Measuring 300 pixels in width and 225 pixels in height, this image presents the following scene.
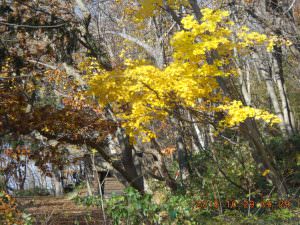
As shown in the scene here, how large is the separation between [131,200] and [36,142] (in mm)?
4534

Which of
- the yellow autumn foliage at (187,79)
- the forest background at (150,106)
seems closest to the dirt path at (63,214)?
the forest background at (150,106)

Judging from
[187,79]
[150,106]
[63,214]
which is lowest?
[63,214]

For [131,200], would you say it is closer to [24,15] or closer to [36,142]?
[36,142]

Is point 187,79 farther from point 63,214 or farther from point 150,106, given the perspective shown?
point 63,214

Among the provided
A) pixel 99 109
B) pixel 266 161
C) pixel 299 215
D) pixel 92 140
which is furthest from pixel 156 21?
pixel 299 215

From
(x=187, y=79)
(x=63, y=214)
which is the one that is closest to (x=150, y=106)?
(x=187, y=79)

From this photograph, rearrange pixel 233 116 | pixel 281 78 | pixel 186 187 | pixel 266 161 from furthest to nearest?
pixel 281 78 → pixel 186 187 → pixel 266 161 → pixel 233 116

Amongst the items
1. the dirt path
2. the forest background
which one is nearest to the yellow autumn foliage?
the forest background

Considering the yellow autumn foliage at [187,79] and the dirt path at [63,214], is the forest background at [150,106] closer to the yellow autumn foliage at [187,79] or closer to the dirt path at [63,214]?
the yellow autumn foliage at [187,79]

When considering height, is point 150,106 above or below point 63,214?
above

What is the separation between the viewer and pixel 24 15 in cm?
806

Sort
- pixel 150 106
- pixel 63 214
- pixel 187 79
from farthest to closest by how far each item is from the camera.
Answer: pixel 63 214
pixel 150 106
pixel 187 79

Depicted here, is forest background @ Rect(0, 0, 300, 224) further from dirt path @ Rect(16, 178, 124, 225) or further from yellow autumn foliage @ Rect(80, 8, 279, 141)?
dirt path @ Rect(16, 178, 124, 225)

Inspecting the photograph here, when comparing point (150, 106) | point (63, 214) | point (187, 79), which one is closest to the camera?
point (187, 79)
